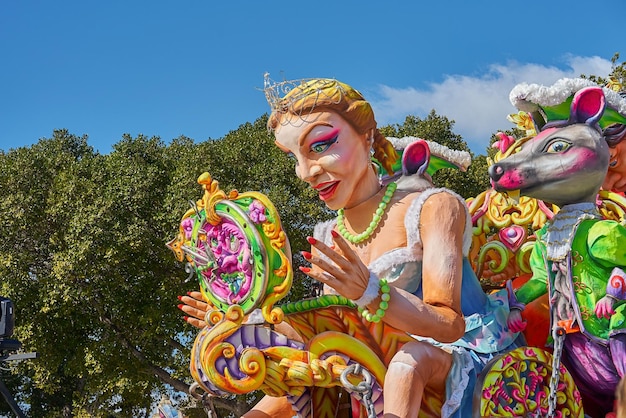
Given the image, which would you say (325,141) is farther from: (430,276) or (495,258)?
(495,258)

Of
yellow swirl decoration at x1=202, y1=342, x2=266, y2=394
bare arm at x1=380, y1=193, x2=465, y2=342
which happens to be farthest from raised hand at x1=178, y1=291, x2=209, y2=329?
bare arm at x1=380, y1=193, x2=465, y2=342

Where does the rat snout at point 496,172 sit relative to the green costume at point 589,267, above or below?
above

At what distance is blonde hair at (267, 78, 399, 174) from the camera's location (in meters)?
3.57

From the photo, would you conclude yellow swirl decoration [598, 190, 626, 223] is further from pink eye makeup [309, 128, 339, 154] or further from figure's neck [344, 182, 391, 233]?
pink eye makeup [309, 128, 339, 154]

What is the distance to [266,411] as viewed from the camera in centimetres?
367

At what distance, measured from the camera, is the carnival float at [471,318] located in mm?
3252

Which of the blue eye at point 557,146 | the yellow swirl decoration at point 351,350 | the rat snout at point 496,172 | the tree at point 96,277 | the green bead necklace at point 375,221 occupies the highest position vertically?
the tree at point 96,277

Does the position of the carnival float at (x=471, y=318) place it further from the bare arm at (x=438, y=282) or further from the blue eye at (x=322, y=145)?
the blue eye at (x=322, y=145)

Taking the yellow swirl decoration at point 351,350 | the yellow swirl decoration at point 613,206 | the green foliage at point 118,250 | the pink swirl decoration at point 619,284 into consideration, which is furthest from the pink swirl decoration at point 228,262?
the green foliage at point 118,250

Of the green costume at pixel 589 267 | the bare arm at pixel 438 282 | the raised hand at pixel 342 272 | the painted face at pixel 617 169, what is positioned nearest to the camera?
the raised hand at pixel 342 272

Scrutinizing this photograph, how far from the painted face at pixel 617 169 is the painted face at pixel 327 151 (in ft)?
5.55

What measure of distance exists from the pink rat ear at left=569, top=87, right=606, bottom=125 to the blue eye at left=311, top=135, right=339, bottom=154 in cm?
129

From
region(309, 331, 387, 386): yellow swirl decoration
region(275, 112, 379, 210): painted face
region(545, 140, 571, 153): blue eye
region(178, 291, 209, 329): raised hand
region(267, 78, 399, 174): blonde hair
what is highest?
region(267, 78, 399, 174): blonde hair

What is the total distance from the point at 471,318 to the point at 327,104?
120 centimetres
